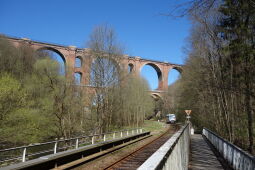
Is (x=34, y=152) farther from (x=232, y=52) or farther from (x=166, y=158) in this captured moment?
(x=166, y=158)

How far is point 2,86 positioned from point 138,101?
28844 millimetres

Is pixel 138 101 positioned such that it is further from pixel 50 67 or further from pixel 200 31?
pixel 200 31

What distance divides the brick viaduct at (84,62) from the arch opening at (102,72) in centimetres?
70

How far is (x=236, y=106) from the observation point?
1506 cm

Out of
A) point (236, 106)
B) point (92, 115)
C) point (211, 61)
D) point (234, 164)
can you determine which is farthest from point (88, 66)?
point (234, 164)

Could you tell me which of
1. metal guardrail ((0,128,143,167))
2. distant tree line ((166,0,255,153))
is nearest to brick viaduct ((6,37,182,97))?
metal guardrail ((0,128,143,167))

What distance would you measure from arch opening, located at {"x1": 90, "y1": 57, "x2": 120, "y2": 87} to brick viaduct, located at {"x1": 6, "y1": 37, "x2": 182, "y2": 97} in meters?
0.70

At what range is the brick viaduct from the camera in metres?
21.8

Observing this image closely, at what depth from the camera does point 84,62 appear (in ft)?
71.4

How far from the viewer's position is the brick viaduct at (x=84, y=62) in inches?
860

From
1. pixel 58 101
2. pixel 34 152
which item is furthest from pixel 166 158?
pixel 58 101

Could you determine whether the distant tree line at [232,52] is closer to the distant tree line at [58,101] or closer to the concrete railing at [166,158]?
the concrete railing at [166,158]

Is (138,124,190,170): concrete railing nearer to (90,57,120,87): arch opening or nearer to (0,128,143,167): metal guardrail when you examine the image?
(0,128,143,167): metal guardrail

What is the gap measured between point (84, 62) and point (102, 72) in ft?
7.45
